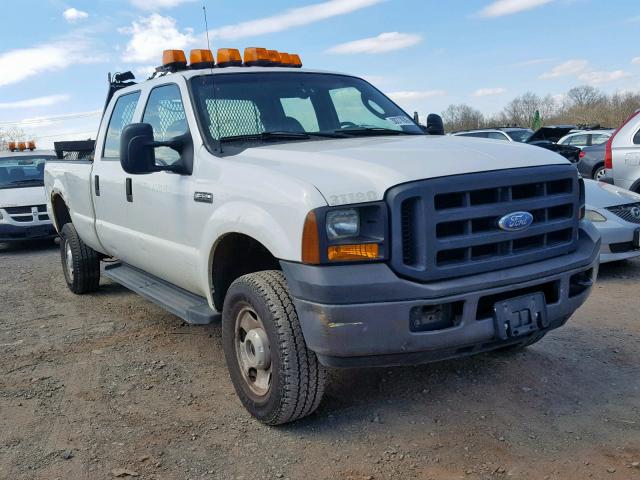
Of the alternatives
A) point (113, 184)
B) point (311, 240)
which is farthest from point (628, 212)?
point (113, 184)

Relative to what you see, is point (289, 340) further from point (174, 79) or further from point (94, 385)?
point (174, 79)

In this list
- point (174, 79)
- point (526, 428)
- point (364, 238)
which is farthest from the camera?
point (174, 79)

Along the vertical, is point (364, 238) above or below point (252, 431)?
above

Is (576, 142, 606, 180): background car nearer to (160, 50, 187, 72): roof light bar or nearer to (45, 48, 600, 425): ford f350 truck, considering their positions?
(45, 48, 600, 425): ford f350 truck

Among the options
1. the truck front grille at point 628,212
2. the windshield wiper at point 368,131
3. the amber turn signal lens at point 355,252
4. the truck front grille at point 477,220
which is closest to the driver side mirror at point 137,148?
the windshield wiper at point 368,131

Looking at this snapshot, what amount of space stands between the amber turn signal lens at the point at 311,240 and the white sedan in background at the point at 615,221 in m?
4.27

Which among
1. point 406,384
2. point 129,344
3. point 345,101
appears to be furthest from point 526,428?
point 129,344

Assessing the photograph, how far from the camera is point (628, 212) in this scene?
644 cm

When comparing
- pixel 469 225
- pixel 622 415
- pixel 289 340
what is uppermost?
pixel 469 225

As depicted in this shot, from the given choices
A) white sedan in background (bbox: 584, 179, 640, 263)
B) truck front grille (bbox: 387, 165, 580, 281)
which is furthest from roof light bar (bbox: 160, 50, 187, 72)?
white sedan in background (bbox: 584, 179, 640, 263)

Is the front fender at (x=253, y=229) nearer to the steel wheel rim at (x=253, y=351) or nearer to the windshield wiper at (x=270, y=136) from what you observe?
the steel wheel rim at (x=253, y=351)

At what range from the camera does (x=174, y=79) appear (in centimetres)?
430

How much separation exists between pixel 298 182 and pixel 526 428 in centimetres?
172

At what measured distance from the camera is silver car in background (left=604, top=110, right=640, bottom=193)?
827cm
